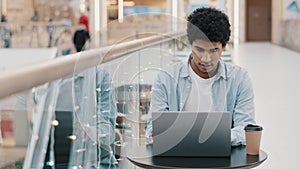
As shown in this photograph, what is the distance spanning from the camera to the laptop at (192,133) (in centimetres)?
202

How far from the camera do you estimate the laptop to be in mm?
2016

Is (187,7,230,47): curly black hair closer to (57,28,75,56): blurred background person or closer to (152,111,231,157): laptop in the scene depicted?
(152,111,231,157): laptop

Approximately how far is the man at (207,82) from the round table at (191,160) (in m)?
0.10

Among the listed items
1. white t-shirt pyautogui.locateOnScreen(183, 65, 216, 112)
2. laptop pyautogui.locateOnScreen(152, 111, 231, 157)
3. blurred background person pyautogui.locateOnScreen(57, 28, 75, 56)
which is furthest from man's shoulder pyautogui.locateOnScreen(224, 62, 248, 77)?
blurred background person pyautogui.locateOnScreen(57, 28, 75, 56)

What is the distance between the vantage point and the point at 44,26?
65.3ft

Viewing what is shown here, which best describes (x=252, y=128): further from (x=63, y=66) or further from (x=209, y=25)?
(x=63, y=66)

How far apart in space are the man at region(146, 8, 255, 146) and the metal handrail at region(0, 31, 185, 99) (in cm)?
11

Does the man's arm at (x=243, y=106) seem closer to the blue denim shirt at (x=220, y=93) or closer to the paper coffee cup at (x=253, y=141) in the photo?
the blue denim shirt at (x=220, y=93)

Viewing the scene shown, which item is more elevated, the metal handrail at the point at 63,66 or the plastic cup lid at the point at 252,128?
the metal handrail at the point at 63,66

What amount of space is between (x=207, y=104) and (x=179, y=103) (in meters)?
0.14

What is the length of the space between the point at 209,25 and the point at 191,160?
19.9 inches

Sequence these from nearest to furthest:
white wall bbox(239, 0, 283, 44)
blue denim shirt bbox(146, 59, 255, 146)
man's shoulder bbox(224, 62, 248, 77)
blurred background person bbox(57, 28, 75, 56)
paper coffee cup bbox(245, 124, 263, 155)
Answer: paper coffee cup bbox(245, 124, 263, 155) → blue denim shirt bbox(146, 59, 255, 146) → man's shoulder bbox(224, 62, 248, 77) → blurred background person bbox(57, 28, 75, 56) → white wall bbox(239, 0, 283, 44)

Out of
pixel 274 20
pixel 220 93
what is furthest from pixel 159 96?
pixel 274 20

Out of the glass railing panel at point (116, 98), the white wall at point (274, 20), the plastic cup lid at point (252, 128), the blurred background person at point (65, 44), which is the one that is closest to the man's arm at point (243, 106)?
the plastic cup lid at point (252, 128)
